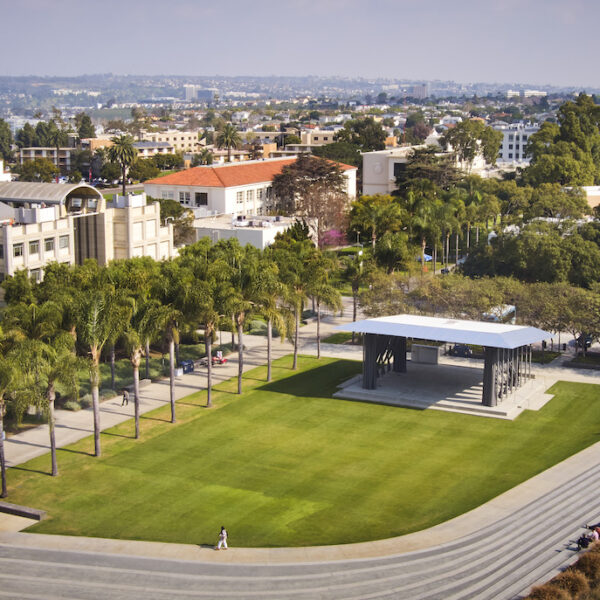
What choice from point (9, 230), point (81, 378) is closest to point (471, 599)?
point (81, 378)

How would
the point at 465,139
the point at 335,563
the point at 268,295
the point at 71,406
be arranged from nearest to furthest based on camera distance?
1. the point at 335,563
2. the point at 71,406
3. the point at 268,295
4. the point at 465,139

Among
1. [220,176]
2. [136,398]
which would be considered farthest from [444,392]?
[220,176]

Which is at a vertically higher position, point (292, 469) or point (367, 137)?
point (367, 137)

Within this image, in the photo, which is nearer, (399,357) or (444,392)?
(444,392)

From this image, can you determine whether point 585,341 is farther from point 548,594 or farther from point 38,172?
point 38,172

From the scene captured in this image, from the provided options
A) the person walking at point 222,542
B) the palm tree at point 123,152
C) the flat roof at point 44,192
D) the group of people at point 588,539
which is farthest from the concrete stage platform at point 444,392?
the palm tree at point 123,152

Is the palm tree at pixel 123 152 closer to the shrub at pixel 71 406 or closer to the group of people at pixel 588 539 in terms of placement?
the shrub at pixel 71 406
